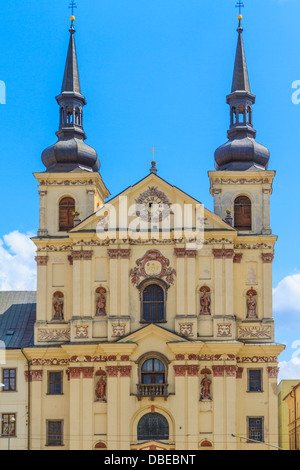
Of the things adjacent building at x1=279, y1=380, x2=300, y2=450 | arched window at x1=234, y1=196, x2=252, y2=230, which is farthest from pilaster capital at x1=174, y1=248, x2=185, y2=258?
adjacent building at x1=279, y1=380, x2=300, y2=450

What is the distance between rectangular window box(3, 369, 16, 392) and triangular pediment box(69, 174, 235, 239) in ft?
29.2

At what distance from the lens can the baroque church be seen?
6166cm

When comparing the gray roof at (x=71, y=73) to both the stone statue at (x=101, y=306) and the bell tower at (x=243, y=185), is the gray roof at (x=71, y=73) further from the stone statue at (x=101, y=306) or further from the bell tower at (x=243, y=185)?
the stone statue at (x=101, y=306)

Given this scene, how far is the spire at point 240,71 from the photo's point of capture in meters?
68.0

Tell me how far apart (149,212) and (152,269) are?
3.39 meters

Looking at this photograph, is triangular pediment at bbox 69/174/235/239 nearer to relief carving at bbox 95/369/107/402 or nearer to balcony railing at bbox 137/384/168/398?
relief carving at bbox 95/369/107/402

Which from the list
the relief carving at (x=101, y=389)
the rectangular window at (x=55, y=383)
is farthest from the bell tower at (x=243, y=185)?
the rectangular window at (x=55, y=383)

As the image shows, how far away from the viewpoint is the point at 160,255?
63.7 metres

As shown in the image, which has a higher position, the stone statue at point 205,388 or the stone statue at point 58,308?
the stone statue at point 58,308

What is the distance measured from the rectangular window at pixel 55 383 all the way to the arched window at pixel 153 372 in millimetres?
4970

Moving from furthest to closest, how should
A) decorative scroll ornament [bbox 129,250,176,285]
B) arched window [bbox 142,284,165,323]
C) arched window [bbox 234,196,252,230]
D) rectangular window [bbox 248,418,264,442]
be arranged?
arched window [bbox 234,196,252,230] → decorative scroll ornament [bbox 129,250,176,285] → arched window [bbox 142,284,165,323] → rectangular window [bbox 248,418,264,442]

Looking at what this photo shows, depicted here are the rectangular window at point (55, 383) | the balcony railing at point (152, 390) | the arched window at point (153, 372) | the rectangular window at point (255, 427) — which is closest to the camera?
the balcony railing at point (152, 390)

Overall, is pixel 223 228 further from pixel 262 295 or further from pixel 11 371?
pixel 11 371

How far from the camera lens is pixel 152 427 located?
6172 cm
